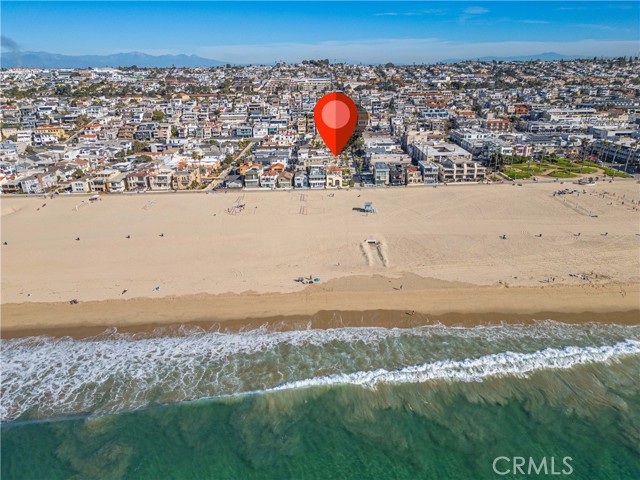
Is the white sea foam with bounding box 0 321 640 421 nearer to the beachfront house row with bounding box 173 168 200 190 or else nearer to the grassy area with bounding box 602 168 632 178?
the beachfront house row with bounding box 173 168 200 190

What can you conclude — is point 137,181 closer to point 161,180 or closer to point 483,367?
point 161,180

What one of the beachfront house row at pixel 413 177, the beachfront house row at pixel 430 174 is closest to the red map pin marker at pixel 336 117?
the beachfront house row at pixel 413 177

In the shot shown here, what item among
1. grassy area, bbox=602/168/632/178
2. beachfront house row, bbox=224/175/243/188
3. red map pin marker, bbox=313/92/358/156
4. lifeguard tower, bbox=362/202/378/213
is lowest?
lifeguard tower, bbox=362/202/378/213

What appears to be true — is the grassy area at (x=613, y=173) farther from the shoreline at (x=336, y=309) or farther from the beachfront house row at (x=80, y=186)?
the beachfront house row at (x=80, y=186)

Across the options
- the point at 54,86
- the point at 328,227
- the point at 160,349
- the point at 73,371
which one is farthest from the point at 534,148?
the point at 54,86

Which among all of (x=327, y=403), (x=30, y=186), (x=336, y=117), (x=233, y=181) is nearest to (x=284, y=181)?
(x=233, y=181)

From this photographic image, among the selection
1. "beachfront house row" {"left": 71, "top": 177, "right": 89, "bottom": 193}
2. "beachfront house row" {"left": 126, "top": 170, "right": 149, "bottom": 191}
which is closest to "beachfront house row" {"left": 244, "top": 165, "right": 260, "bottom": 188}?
"beachfront house row" {"left": 126, "top": 170, "right": 149, "bottom": 191}
